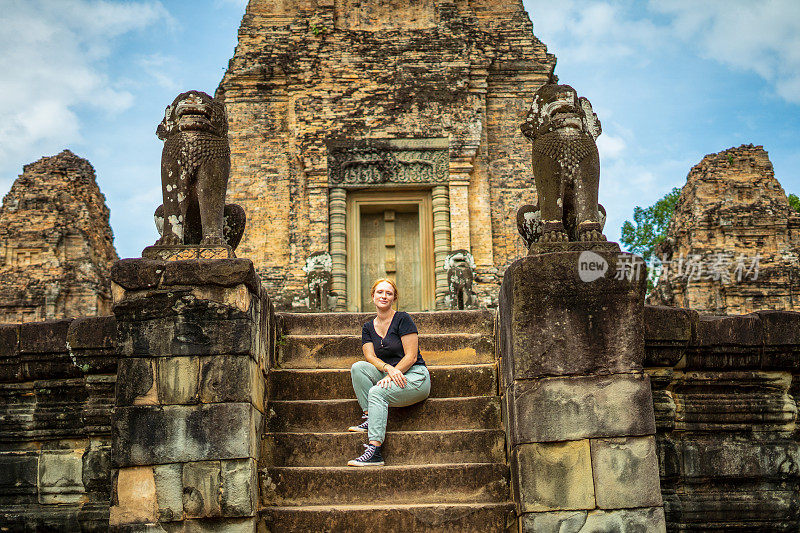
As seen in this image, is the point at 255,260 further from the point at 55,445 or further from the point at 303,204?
the point at 55,445

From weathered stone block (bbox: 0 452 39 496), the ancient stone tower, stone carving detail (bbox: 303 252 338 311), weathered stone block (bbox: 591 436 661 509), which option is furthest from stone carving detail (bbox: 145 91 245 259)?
the ancient stone tower

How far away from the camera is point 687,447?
18.2ft

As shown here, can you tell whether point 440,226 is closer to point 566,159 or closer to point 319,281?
point 319,281

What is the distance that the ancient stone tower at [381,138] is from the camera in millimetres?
13375

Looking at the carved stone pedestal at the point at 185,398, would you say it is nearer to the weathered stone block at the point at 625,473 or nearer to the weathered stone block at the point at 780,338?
the weathered stone block at the point at 625,473

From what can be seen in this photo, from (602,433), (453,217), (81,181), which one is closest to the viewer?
(602,433)

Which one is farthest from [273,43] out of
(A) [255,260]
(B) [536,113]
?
(B) [536,113]

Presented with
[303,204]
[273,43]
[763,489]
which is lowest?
[763,489]

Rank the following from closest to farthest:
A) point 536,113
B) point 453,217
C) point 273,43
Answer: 1. point 536,113
2. point 453,217
3. point 273,43

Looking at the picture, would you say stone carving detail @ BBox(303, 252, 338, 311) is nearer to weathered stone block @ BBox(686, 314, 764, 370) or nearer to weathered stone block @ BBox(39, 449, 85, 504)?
weathered stone block @ BBox(39, 449, 85, 504)

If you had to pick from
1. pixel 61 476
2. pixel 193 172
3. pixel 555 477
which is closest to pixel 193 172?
pixel 193 172

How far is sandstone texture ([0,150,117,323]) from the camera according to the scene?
17.4 metres

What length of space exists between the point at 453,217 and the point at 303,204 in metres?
2.65

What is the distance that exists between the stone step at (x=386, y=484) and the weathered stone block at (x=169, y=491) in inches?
24.0
